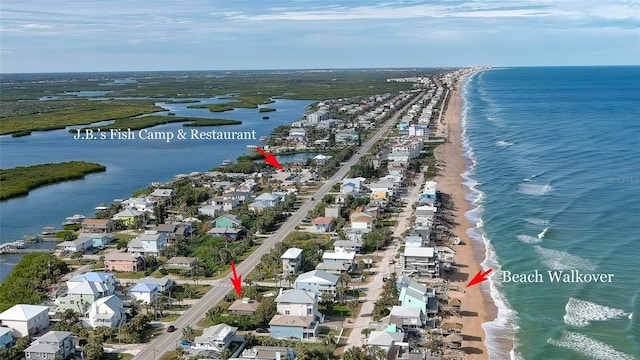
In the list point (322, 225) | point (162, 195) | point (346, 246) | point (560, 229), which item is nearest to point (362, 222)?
point (322, 225)

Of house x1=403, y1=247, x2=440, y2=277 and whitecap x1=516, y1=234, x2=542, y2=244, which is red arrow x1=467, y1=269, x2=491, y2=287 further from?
whitecap x1=516, y1=234, x2=542, y2=244

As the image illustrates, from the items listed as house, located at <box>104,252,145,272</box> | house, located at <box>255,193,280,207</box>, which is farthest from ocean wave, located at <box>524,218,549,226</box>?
house, located at <box>104,252,145,272</box>

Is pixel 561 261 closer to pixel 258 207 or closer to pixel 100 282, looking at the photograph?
pixel 258 207

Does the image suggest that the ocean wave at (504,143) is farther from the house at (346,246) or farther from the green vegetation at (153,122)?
the green vegetation at (153,122)

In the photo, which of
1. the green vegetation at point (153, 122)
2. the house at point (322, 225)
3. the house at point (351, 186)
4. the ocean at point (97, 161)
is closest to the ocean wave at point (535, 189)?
the house at point (351, 186)

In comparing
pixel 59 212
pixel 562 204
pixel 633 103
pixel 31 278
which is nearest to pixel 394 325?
pixel 31 278

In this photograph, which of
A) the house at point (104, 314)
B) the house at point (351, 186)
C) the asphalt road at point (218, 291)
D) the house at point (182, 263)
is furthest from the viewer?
the house at point (351, 186)
